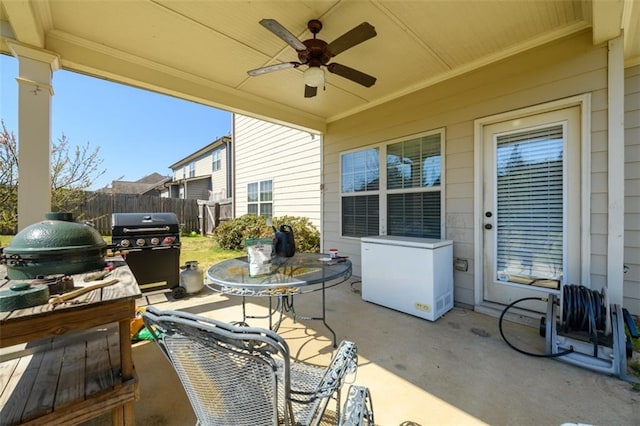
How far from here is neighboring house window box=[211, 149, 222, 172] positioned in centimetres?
1216

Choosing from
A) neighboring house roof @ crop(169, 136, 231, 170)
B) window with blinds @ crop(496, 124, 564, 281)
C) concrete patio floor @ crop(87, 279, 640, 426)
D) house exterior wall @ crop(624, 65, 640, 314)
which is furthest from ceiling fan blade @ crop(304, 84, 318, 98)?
neighboring house roof @ crop(169, 136, 231, 170)

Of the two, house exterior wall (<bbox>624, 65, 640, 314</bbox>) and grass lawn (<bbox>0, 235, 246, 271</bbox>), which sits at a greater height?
house exterior wall (<bbox>624, 65, 640, 314</bbox>)

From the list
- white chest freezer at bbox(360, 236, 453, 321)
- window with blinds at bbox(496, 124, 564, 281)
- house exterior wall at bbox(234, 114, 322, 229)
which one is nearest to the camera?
window with blinds at bbox(496, 124, 564, 281)

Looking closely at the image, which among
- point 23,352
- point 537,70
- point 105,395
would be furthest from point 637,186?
point 23,352

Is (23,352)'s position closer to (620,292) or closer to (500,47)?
(620,292)

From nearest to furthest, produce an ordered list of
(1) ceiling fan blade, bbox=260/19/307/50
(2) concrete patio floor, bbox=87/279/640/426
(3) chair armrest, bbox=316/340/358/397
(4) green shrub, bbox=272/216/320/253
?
1. (3) chair armrest, bbox=316/340/358/397
2. (2) concrete patio floor, bbox=87/279/640/426
3. (1) ceiling fan blade, bbox=260/19/307/50
4. (4) green shrub, bbox=272/216/320/253

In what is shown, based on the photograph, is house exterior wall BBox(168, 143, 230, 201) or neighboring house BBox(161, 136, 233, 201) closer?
neighboring house BBox(161, 136, 233, 201)

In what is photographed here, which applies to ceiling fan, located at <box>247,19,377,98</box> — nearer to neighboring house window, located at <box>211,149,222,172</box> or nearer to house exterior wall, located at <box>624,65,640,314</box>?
house exterior wall, located at <box>624,65,640,314</box>

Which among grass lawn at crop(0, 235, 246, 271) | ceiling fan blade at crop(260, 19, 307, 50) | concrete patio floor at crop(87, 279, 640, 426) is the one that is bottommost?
concrete patio floor at crop(87, 279, 640, 426)

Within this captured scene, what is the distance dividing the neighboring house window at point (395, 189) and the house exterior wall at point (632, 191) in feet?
5.72

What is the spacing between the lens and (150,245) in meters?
3.63

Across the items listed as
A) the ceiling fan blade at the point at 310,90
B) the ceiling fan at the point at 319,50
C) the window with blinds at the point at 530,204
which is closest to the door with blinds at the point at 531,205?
the window with blinds at the point at 530,204

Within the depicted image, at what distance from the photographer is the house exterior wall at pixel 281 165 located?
5.94 metres

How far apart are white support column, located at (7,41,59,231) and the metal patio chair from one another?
257 cm
